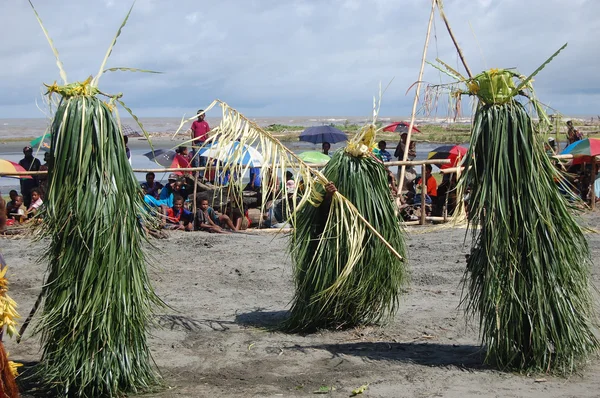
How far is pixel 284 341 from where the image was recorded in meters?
7.78

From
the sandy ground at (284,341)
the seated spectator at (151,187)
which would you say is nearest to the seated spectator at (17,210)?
the sandy ground at (284,341)

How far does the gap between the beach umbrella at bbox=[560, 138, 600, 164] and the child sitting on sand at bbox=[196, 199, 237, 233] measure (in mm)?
7152

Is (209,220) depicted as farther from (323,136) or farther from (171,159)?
(323,136)

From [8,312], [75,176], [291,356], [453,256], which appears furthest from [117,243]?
[453,256]

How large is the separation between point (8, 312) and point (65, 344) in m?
0.83

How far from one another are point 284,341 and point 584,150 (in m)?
9.82

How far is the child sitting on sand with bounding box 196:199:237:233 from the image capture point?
13.7 metres

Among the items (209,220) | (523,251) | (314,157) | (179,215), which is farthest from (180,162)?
(523,251)

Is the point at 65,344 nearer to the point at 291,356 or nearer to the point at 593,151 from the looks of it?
the point at 291,356

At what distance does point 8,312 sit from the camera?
5.17 meters

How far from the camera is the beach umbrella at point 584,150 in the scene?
595 inches

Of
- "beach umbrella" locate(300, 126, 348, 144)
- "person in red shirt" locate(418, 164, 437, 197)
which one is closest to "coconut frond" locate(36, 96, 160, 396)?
→ "person in red shirt" locate(418, 164, 437, 197)

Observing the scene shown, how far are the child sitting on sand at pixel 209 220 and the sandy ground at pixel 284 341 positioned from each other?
5.61ft

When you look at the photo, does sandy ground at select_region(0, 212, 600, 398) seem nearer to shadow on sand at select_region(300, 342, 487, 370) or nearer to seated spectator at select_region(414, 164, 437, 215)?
shadow on sand at select_region(300, 342, 487, 370)
